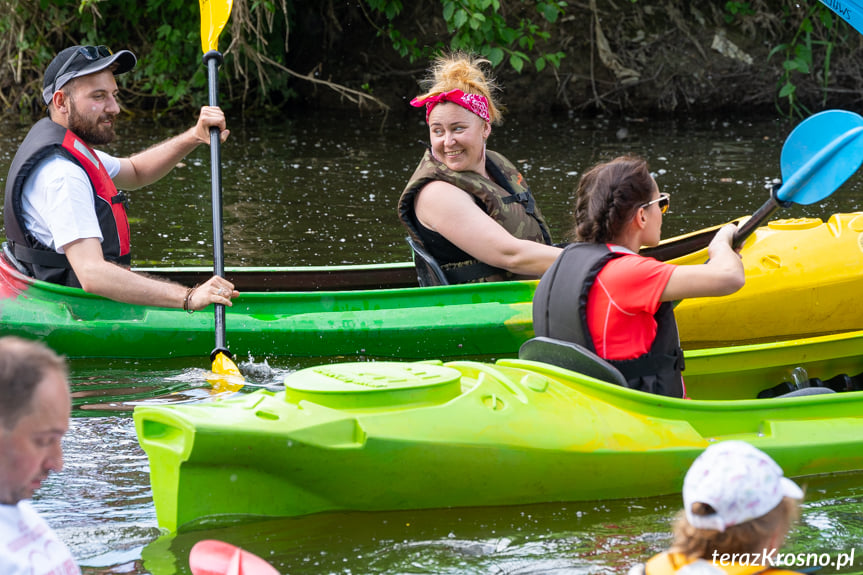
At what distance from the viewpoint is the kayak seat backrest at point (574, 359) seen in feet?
9.12

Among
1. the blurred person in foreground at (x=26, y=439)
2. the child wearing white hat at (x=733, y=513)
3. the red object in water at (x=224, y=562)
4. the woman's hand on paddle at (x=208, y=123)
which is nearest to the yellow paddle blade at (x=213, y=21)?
the woman's hand on paddle at (x=208, y=123)

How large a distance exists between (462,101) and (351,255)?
2246mm

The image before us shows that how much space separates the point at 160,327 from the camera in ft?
13.5

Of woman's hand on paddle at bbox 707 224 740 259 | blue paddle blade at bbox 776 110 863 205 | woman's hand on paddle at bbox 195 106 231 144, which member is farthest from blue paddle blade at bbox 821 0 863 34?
woman's hand on paddle at bbox 195 106 231 144

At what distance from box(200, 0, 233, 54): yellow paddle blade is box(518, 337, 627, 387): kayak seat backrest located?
2579mm

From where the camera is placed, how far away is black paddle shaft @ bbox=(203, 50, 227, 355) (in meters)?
3.94

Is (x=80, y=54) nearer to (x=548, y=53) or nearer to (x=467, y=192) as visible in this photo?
(x=467, y=192)

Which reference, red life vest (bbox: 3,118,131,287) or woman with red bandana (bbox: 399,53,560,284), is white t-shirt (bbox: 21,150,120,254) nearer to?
red life vest (bbox: 3,118,131,287)

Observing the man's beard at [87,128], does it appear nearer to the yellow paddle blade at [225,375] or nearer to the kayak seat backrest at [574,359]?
the yellow paddle blade at [225,375]

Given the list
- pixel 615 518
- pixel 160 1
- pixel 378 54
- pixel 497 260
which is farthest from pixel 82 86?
pixel 378 54

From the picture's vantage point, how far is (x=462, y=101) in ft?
12.5

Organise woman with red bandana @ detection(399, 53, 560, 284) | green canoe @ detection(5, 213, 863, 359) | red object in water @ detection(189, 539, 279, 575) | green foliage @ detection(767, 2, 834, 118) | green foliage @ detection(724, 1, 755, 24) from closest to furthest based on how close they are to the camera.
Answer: red object in water @ detection(189, 539, 279, 575), woman with red bandana @ detection(399, 53, 560, 284), green canoe @ detection(5, 213, 863, 359), green foliage @ detection(767, 2, 834, 118), green foliage @ detection(724, 1, 755, 24)

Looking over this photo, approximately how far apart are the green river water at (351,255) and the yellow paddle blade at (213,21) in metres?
1.31

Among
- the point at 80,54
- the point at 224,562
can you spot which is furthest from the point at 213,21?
the point at 224,562
